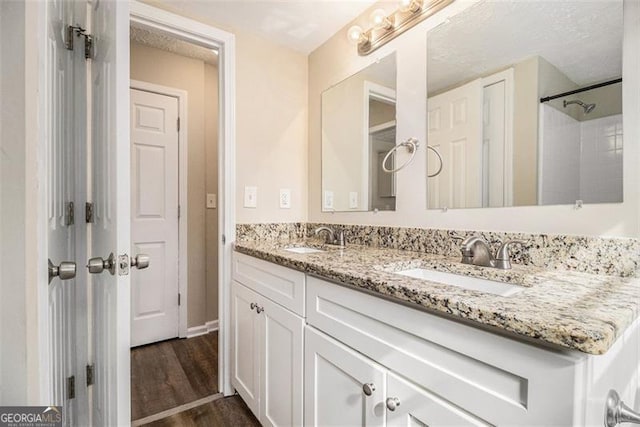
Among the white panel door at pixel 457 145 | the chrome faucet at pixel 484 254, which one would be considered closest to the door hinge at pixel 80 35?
the white panel door at pixel 457 145

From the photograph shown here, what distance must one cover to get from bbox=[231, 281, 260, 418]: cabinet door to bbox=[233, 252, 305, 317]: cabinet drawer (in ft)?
0.21

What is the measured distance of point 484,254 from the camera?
3.39 ft

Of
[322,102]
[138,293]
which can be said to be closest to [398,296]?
[322,102]

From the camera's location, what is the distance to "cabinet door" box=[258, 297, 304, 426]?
1.13 meters

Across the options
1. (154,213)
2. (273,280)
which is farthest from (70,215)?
(154,213)

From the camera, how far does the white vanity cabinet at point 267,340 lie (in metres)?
1.15

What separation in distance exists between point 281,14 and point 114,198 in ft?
4.81

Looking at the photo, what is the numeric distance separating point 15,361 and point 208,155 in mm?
2344

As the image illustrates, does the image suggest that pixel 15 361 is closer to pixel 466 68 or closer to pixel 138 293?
pixel 466 68

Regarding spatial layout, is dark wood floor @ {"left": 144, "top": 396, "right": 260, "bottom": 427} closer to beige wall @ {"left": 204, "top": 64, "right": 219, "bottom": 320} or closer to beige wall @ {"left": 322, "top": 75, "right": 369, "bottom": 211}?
beige wall @ {"left": 204, "top": 64, "right": 219, "bottom": 320}

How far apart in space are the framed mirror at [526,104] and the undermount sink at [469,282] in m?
0.34

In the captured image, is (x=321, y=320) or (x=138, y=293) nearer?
(x=321, y=320)

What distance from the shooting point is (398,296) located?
0.72 m

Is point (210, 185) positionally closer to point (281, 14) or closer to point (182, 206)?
point (182, 206)
